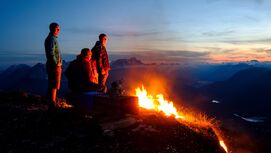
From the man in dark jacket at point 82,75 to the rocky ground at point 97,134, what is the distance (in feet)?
5.71

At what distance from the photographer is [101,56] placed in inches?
593

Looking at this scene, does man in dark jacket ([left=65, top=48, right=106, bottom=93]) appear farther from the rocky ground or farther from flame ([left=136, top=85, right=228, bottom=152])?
flame ([left=136, top=85, right=228, bottom=152])

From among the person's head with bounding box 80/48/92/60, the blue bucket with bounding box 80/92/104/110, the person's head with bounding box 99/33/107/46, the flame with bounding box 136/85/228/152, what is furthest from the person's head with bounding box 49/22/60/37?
the flame with bounding box 136/85/228/152

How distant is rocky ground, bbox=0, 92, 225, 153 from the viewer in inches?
328

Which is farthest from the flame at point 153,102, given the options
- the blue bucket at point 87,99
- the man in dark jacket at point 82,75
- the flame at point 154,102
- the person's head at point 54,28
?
the person's head at point 54,28

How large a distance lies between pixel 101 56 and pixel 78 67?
252 centimetres

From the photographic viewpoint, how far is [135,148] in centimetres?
829

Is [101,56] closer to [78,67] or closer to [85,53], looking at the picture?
[85,53]

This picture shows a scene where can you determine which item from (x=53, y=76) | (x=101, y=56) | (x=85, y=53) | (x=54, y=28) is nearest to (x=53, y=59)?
(x=53, y=76)

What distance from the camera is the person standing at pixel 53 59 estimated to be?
10984 mm

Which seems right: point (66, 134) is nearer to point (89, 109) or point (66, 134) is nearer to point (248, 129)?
point (89, 109)

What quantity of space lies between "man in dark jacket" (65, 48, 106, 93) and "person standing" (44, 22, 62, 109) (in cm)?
143

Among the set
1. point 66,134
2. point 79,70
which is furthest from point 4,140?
point 79,70

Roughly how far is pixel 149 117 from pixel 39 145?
14.0ft
